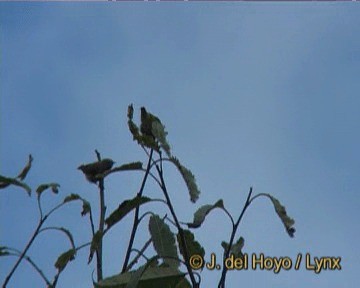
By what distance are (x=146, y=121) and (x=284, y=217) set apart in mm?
313

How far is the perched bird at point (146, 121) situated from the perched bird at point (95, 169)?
103 mm

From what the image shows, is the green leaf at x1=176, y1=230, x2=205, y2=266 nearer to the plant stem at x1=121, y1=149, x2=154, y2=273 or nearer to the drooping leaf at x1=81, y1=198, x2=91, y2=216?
the plant stem at x1=121, y1=149, x2=154, y2=273

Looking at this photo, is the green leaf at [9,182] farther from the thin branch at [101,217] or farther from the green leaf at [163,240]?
the green leaf at [163,240]

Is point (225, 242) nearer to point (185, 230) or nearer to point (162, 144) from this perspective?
point (185, 230)

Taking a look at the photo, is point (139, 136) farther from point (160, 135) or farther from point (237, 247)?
point (237, 247)

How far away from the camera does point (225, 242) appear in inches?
46.7

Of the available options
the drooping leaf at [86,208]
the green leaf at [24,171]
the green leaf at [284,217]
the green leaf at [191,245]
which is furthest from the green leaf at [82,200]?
the green leaf at [284,217]

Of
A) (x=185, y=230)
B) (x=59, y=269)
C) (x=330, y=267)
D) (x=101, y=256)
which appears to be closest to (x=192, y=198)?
(x=185, y=230)

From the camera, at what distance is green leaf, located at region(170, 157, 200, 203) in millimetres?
1033

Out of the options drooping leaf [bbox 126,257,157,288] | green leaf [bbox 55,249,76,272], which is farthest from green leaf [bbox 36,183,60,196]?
drooping leaf [bbox 126,257,157,288]

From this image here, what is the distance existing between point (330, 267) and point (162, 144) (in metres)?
0.53

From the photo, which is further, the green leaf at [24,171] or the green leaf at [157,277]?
the green leaf at [24,171]

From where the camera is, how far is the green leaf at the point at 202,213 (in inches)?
40.5

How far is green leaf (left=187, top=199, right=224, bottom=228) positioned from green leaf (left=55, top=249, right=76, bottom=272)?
0.92ft
